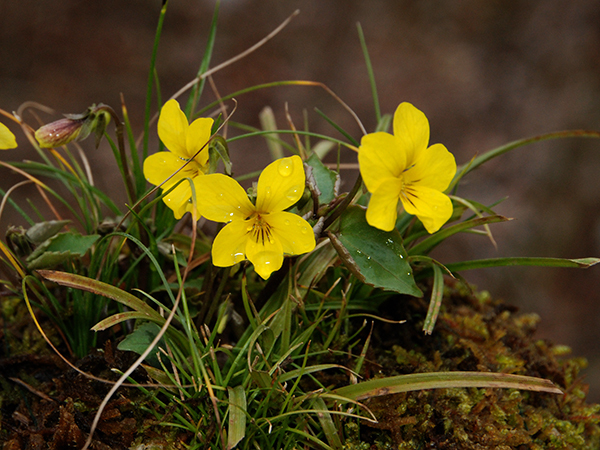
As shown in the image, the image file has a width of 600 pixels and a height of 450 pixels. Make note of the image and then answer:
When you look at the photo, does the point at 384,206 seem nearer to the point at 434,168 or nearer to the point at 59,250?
the point at 434,168

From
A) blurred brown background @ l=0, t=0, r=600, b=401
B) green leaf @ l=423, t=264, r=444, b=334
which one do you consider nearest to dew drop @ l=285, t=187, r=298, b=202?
green leaf @ l=423, t=264, r=444, b=334

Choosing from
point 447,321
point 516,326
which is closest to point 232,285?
point 447,321

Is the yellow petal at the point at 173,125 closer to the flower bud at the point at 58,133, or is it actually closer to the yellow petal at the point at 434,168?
the flower bud at the point at 58,133

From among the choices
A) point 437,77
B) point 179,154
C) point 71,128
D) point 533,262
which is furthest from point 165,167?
point 437,77

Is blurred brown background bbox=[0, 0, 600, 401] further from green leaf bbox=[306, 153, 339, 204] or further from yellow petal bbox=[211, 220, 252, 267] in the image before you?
yellow petal bbox=[211, 220, 252, 267]

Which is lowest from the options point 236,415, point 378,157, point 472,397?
point 472,397

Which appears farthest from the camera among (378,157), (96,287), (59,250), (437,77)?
(437,77)
